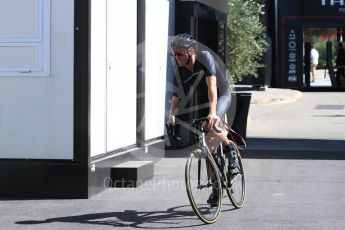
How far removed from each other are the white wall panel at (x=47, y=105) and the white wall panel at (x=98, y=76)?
12.3 inches

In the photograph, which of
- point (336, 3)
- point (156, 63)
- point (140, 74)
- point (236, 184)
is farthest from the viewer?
point (336, 3)

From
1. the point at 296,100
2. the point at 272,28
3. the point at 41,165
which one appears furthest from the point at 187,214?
the point at 272,28

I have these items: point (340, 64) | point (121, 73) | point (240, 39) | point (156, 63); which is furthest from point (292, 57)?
point (121, 73)

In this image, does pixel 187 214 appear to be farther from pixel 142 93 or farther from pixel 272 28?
pixel 272 28

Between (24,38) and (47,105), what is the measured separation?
2.74ft

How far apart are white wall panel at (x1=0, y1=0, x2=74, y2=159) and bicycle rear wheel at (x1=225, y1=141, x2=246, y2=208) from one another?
75.0 inches

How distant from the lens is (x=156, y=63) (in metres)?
11.9

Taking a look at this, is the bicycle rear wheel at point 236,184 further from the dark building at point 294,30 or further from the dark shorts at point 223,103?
the dark building at point 294,30

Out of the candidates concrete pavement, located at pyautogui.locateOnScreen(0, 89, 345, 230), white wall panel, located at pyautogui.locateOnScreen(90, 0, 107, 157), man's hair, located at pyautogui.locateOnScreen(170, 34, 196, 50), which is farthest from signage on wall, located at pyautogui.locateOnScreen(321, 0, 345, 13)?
man's hair, located at pyautogui.locateOnScreen(170, 34, 196, 50)

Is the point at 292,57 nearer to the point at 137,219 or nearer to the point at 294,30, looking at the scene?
the point at 294,30

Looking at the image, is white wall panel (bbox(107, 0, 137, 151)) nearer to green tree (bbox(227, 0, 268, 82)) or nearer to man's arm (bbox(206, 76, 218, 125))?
man's arm (bbox(206, 76, 218, 125))

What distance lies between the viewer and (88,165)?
8617 millimetres

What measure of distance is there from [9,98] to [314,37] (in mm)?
25309

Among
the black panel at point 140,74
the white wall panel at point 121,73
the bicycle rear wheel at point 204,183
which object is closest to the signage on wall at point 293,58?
the black panel at point 140,74
